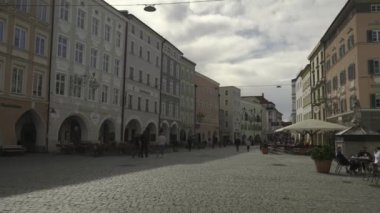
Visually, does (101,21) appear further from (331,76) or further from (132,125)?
(331,76)

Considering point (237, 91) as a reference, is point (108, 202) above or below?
below

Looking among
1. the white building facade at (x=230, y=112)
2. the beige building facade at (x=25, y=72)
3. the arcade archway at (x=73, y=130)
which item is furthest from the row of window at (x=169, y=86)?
the white building facade at (x=230, y=112)

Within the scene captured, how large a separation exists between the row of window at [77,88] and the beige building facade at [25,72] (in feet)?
5.69

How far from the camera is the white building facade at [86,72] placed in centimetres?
3703

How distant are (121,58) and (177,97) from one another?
866 inches

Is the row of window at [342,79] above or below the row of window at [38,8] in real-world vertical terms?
below

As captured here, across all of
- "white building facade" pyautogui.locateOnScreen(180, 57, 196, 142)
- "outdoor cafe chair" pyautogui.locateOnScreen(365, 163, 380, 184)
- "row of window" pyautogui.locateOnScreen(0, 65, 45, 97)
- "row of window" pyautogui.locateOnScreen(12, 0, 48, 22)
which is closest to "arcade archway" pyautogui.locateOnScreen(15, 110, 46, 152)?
"row of window" pyautogui.locateOnScreen(0, 65, 45, 97)

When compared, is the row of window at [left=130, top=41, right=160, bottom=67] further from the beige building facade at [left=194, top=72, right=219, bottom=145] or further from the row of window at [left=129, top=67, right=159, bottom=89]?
the beige building facade at [left=194, top=72, right=219, bottom=145]

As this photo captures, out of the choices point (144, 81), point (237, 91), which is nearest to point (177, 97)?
point (144, 81)

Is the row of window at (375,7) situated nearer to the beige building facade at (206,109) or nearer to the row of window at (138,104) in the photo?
the row of window at (138,104)

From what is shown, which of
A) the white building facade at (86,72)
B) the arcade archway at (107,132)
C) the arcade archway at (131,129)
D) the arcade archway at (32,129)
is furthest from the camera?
the arcade archway at (131,129)

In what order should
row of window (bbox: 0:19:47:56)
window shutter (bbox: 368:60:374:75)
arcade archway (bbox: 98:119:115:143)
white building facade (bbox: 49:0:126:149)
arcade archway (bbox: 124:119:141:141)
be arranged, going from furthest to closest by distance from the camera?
1. arcade archway (bbox: 124:119:141:141)
2. arcade archway (bbox: 98:119:115:143)
3. window shutter (bbox: 368:60:374:75)
4. white building facade (bbox: 49:0:126:149)
5. row of window (bbox: 0:19:47:56)

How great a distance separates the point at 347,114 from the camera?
1777 inches

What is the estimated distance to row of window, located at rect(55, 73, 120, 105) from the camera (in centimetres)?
3725
